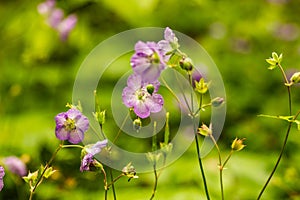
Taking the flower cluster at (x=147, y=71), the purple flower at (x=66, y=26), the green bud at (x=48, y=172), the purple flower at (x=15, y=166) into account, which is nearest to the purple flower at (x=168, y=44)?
the flower cluster at (x=147, y=71)

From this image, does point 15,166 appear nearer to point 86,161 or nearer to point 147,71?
point 86,161

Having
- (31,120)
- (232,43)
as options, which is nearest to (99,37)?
(232,43)

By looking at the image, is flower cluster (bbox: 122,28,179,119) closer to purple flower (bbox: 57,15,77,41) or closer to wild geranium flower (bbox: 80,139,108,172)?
wild geranium flower (bbox: 80,139,108,172)

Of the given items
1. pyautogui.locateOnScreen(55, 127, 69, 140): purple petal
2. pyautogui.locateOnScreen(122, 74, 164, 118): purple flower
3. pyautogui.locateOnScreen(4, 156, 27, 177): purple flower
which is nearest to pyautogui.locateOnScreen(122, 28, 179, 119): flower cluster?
pyautogui.locateOnScreen(122, 74, 164, 118): purple flower

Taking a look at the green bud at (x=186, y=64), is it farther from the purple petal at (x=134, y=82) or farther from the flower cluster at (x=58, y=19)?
the flower cluster at (x=58, y=19)

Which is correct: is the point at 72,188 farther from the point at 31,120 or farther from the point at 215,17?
the point at 215,17

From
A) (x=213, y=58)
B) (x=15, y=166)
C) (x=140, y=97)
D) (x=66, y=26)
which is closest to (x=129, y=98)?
(x=140, y=97)

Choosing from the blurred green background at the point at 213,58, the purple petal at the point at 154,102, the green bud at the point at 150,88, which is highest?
the blurred green background at the point at 213,58

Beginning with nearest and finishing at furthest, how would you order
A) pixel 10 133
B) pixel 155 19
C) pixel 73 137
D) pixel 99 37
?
1. pixel 73 137
2. pixel 10 133
3. pixel 99 37
4. pixel 155 19
